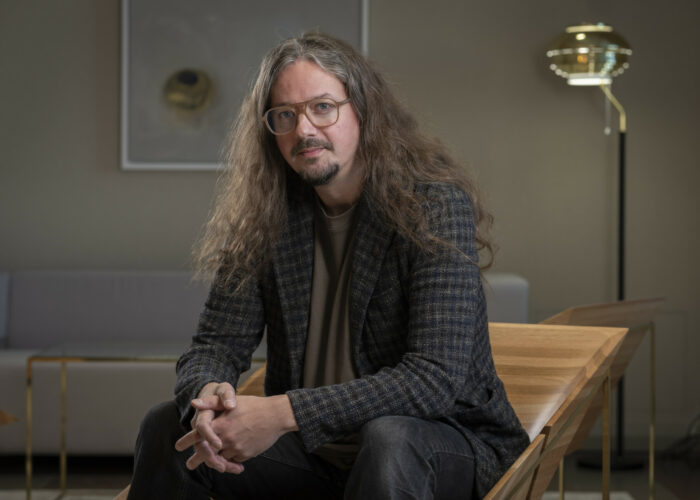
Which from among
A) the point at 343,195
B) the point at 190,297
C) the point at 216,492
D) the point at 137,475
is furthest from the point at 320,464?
the point at 190,297

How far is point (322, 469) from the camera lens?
173 cm

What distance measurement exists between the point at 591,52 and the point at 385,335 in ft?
7.64

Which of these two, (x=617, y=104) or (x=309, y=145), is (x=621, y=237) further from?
(x=309, y=145)

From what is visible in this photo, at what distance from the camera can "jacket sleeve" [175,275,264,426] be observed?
1.81 meters

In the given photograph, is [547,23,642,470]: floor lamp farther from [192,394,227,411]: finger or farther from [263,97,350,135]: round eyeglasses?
[192,394,227,411]: finger

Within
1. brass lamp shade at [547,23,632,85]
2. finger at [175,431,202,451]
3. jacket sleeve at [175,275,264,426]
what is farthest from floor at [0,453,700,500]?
finger at [175,431,202,451]

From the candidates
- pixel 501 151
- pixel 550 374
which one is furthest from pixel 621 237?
pixel 550 374

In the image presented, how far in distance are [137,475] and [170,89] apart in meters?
2.90

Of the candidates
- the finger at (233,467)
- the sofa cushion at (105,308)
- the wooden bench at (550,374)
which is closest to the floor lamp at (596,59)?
the wooden bench at (550,374)

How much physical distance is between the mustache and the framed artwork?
2479 mm

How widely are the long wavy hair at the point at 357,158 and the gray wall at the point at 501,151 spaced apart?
7.60 ft

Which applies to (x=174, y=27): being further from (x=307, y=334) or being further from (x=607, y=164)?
(x=307, y=334)

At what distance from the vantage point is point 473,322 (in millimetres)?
1632

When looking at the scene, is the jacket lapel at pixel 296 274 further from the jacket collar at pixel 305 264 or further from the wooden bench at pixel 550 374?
the wooden bench at pixel 550 374
